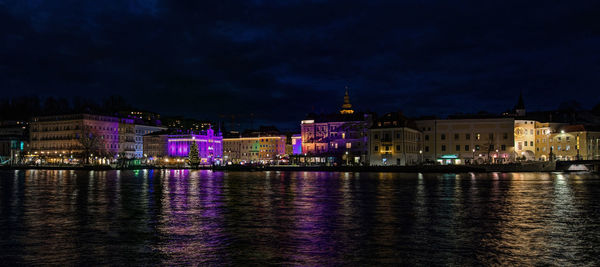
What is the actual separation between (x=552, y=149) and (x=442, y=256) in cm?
8865

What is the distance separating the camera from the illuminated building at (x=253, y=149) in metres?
139

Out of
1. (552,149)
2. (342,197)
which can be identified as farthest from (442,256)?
(552,149)

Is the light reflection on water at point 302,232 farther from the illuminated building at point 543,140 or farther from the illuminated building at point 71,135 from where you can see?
the illuminated building at point 71,135

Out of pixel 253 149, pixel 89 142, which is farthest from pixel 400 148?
pixel 89 142

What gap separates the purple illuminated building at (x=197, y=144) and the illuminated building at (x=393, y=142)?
56356 mm

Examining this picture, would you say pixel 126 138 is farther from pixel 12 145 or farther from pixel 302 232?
pixel 302 232

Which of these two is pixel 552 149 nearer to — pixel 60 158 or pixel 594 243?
pixel 594 243

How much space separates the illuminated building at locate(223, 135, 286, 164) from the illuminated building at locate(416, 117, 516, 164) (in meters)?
52.6

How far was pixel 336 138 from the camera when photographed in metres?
104

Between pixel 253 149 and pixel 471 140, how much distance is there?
70.0 metres

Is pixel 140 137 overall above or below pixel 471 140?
above

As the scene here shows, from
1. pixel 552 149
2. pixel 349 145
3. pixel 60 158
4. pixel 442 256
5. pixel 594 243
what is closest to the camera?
pixel 442 256

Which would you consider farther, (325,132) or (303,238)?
(325,132)

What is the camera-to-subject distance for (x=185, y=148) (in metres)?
134
